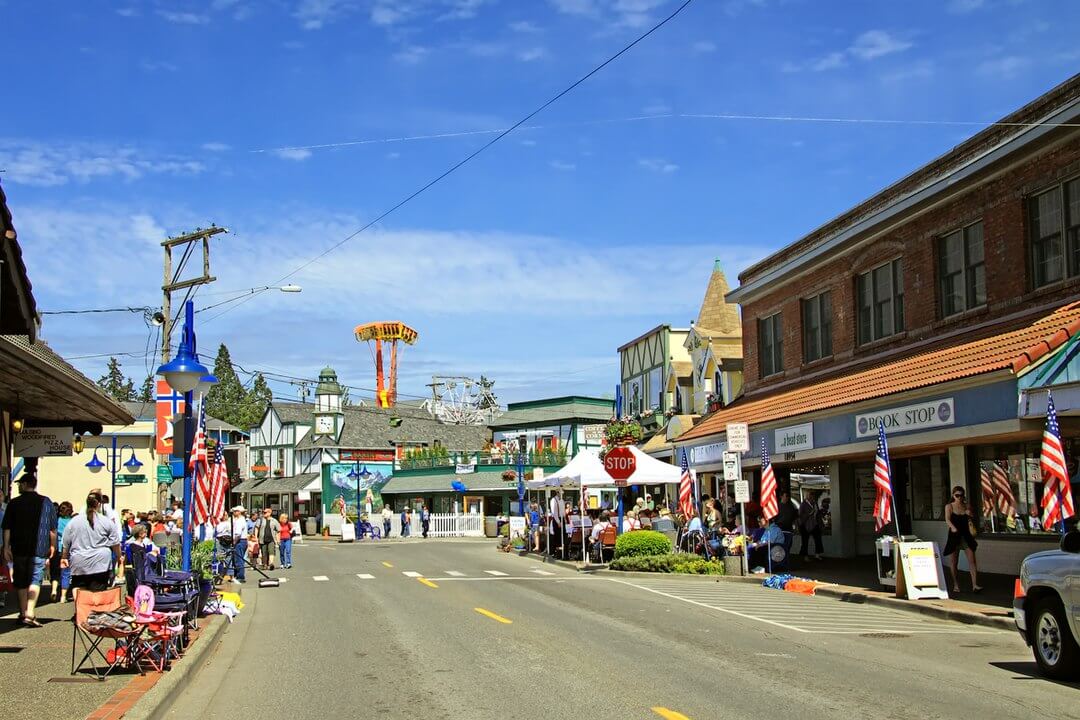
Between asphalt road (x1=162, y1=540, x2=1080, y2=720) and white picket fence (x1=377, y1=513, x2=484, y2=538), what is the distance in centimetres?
3941

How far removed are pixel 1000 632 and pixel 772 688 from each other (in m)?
6.25

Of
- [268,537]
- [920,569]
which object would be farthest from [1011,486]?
[268,537]

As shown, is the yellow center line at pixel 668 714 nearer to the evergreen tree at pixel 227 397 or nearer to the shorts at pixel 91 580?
the shorts at pixel 91 580

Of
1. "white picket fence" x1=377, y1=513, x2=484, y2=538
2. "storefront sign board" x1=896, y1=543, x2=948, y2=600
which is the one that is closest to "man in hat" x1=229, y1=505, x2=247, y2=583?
"storefront sign board" x1=896, y1=543, x2=948, y2=600

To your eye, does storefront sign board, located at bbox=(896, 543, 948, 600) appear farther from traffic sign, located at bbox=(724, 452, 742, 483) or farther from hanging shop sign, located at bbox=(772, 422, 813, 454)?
hanging shop sign, located at bbox=(772, 422, 813, 454)

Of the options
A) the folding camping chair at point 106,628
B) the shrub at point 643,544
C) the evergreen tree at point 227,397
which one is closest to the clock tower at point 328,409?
the evergreen tree at point 227,397

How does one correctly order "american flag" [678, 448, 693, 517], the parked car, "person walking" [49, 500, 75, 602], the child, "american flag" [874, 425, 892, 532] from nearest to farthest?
the parked car
"person walking" [49, 500, 75, 602]
"american flag" [874, 425, 892, 532]
"american flag" [678, 448, 693, 517]
the child

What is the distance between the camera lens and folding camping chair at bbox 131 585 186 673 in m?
10.5

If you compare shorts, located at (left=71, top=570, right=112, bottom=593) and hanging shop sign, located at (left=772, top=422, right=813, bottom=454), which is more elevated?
hanging shop sign, located at (left=772, top=422, right=813, bottom=454)

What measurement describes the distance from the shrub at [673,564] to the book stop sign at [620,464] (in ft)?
9.05

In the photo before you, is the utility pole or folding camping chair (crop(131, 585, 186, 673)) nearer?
folding camping chair (crop(131, 585, 186, 673))

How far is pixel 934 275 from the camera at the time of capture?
2355 cm

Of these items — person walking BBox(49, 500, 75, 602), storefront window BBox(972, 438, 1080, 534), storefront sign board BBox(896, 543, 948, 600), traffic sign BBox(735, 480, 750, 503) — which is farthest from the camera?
traffic sign BBox(735, 480, 750, 503)

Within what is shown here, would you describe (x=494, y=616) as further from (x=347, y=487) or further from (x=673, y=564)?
(x=347, y=487)
